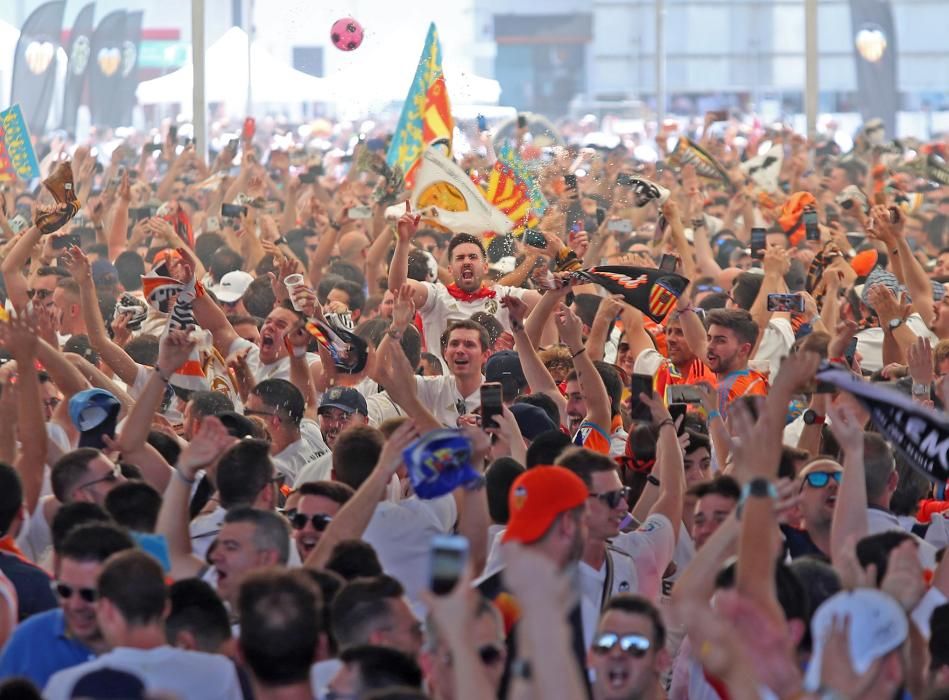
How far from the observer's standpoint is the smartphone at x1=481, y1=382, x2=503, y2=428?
6.19m

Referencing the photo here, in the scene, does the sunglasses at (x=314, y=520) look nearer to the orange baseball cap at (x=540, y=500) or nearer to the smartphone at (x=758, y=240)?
the orange baseball cap at (x=540, y=500)

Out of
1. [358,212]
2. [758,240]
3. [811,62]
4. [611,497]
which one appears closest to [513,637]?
[611,497]

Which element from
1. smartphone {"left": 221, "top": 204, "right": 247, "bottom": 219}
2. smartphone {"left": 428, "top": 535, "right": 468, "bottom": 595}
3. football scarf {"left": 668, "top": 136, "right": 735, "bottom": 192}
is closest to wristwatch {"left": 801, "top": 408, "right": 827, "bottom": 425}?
smartphone {"left": 428, "top": 535, "right": 468, "bottom": 595}

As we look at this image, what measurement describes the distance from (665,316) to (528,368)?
29.0 inches

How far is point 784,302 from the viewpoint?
9078 millimetres

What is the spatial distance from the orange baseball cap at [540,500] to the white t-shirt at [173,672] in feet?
3.06

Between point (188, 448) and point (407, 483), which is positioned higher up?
point (188, 448)

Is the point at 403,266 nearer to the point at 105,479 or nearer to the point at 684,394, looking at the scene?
the point at 684,394

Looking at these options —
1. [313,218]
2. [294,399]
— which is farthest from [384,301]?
[313,218]

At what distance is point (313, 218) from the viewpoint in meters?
17.4

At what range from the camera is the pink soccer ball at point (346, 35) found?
1327cm

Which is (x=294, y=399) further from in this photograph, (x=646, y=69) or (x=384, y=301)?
(x=646, y=69)

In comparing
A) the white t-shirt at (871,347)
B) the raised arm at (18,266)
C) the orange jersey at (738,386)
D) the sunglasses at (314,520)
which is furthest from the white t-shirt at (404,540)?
the white t-shirt at (871,347)

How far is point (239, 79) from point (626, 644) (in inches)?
909
